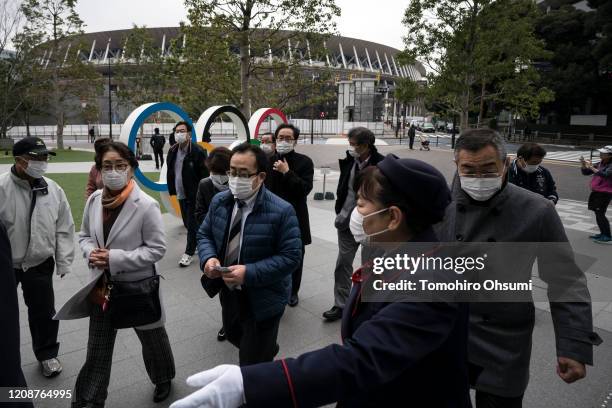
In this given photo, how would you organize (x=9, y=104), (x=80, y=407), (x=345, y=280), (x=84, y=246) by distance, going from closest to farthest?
(x=80, y=407) < (x=84, y=246) < (x=345, y=280) < (x=9, y=104)

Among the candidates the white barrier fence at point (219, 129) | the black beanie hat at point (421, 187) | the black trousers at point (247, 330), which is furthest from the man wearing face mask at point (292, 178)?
the white barrier fence at point (219, 129)

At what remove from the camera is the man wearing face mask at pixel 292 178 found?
460 cm

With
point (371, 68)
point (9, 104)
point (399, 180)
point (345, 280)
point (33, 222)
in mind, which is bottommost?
point (345, 280)

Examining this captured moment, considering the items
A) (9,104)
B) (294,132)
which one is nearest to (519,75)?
(294,132)

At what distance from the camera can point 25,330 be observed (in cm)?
420

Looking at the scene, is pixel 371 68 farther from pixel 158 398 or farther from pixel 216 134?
pixel 158 398

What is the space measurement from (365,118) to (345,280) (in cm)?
4812

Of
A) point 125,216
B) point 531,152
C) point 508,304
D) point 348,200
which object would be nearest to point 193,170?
point 348,200

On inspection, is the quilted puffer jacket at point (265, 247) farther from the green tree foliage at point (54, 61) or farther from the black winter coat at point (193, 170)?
the green tree foliage at point (54, 61)

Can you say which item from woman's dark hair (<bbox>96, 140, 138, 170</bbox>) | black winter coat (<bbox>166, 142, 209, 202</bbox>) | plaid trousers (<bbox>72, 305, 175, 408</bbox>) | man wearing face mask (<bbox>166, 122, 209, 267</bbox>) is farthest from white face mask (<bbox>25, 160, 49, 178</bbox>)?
black winter coat (<bbox>166, 142, 209, 202</bbox>)

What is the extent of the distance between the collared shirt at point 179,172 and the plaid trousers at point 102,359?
3.73 m

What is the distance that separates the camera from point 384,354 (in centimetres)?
120

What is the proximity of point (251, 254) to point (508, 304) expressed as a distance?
1564 millimetres

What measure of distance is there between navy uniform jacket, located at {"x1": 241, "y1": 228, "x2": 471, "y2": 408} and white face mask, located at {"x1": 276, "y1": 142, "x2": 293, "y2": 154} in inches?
142
